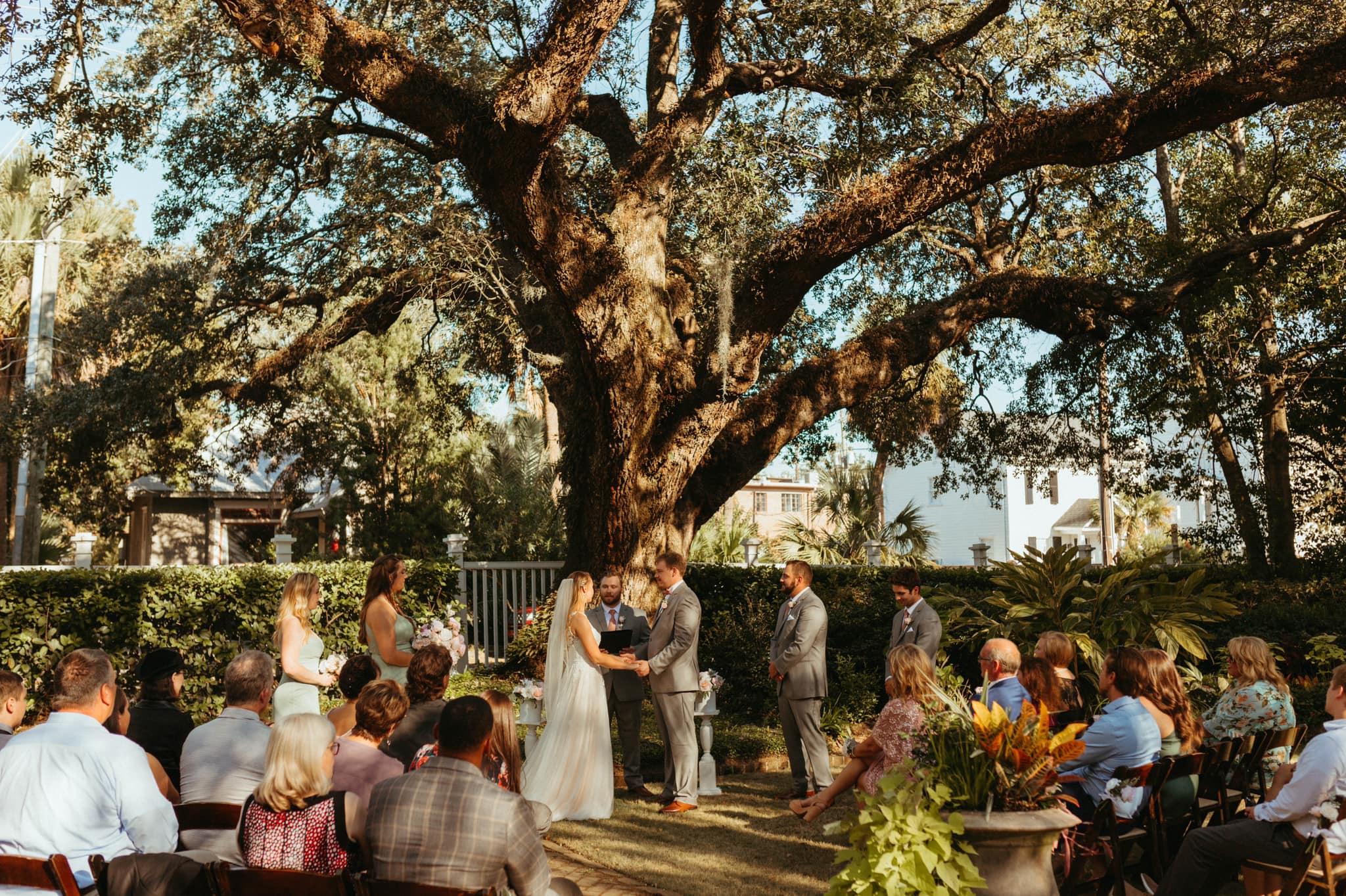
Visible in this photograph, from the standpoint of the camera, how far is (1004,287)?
46.2 ft

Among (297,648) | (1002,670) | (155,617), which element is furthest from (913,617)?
(155,617)

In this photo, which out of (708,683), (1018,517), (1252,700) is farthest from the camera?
(1018,517)

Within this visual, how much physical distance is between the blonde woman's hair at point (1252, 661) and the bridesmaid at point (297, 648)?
20.4 feet

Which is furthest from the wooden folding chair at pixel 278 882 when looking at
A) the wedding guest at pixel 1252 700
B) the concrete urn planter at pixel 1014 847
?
the wedding guest at pixel 1252 700

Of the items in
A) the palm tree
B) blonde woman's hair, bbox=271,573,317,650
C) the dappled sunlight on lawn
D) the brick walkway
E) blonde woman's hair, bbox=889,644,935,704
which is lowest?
the dappled sunlight on lawn

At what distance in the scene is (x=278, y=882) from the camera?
3.88 m

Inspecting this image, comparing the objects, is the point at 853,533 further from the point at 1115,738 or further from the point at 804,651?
the point at 1115,738

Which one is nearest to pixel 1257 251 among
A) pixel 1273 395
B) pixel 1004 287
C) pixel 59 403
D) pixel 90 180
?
pixel 1273 395

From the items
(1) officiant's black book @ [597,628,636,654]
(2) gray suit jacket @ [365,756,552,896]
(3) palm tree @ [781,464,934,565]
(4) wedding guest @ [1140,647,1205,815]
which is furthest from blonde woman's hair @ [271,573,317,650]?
(3) palm tree @ [781,464,934,565]

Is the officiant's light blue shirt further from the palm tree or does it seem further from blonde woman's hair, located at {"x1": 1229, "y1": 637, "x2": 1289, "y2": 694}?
the palm tree

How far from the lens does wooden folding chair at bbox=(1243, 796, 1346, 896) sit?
473cm

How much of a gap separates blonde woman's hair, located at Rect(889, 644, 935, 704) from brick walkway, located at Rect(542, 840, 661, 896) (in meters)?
1.99

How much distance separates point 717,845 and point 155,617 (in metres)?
8.54

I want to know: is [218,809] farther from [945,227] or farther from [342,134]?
[945,227]
